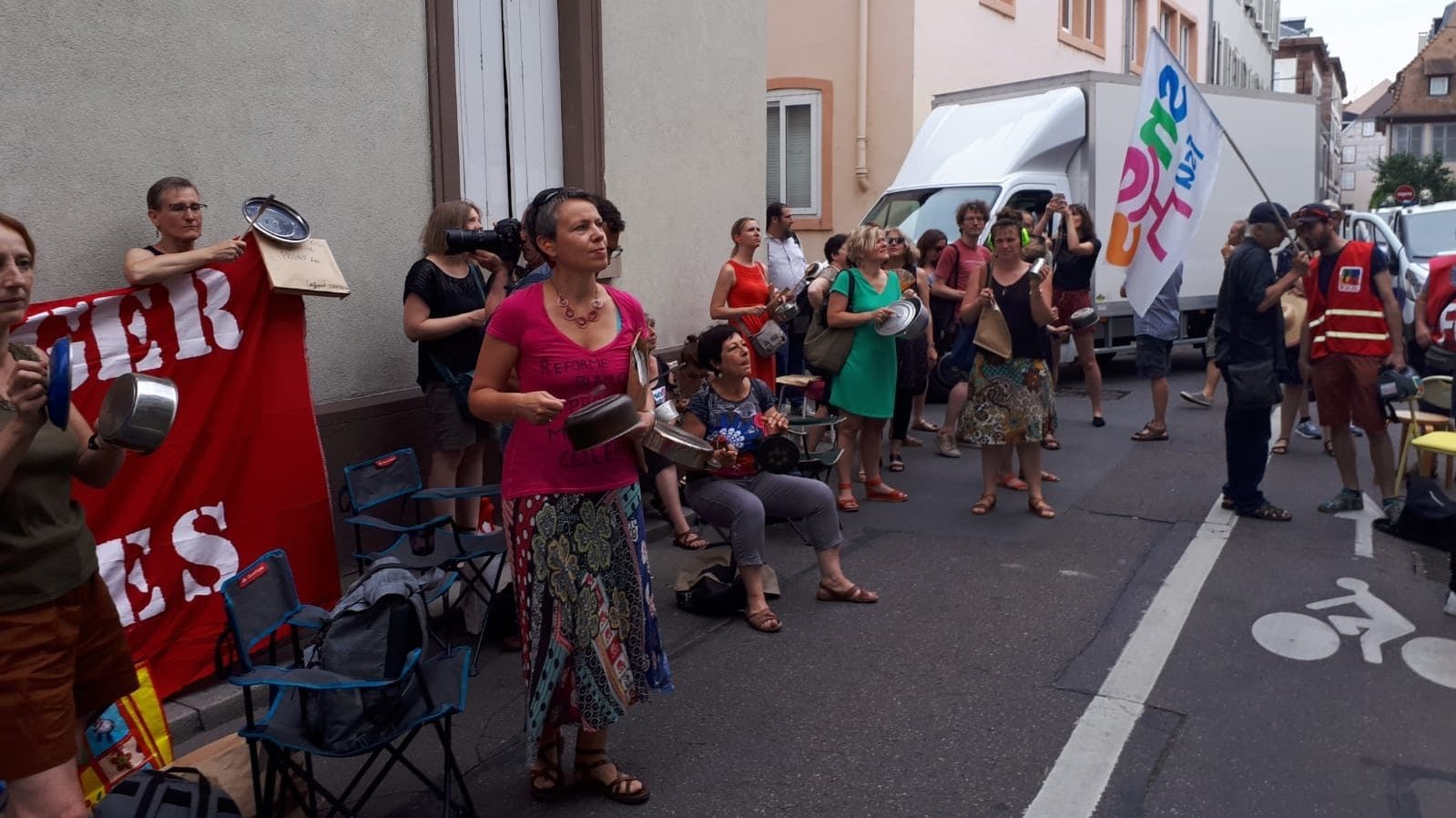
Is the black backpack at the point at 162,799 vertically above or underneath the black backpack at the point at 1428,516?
underneath

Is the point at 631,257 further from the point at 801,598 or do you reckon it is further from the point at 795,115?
the point at 795,115

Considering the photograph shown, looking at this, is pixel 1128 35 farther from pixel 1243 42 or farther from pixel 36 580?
pixel 36 580

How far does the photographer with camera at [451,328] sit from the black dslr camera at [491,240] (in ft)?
0.97

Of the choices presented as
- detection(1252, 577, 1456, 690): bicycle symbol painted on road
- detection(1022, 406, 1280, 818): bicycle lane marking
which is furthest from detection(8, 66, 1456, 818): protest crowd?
detection(1252, 577, 1456, 690): bicycle symbol painted on road

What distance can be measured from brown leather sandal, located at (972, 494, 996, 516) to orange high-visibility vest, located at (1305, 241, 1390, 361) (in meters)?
2.07

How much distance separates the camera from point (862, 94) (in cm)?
1678

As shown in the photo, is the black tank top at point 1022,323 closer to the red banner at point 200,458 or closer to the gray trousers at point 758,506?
the gray trousers at point 758,506

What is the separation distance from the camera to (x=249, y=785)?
11.4 ft

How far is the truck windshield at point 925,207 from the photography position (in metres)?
12.3

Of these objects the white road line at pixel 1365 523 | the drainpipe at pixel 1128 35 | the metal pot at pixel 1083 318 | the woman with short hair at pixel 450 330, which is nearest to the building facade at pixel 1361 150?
the drainpipe at pixel 1128 35

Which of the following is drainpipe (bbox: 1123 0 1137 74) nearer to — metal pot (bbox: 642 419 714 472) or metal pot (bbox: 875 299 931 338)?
metal pot (bbox: 875 299 931 338)

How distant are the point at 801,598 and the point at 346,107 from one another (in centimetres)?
318

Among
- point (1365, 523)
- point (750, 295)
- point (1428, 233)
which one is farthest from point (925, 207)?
point (1365, 523)

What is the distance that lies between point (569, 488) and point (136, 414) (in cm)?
124
